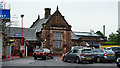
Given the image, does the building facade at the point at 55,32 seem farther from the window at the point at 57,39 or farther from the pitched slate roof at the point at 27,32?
the pitched slate roof at the point at 27,32

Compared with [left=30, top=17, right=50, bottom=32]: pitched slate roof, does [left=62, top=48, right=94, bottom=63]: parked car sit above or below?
below

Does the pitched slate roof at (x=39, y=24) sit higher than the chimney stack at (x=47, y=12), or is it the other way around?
the chimney stack at (x=47, y=12)

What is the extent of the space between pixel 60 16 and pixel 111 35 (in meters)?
57.3

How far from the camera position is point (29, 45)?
51.8 m

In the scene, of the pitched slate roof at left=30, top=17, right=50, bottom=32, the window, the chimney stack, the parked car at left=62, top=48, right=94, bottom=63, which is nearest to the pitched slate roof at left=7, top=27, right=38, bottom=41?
the pitched slate roof at left=30, top=17, right=50, bottom=32

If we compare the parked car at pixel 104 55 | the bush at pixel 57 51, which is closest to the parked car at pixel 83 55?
the parked car at pixel 104 55

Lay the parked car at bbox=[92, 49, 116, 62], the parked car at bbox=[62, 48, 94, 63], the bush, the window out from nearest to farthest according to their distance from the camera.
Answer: the parked car at bbox=[62, 48, 94, 63] → the parked car at bbox=[92, 49, 116, 62] → the bush → the window

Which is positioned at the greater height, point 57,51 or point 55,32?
point 55,32

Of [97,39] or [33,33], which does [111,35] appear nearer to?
[97,39]

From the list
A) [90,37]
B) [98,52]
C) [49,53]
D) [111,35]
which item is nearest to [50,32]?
[90,37]

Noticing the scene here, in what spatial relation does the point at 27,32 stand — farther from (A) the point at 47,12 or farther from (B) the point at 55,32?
(A) the point at 47,12

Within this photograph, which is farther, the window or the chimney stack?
the chimney stack

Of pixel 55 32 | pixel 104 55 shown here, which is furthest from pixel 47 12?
pixel 104 55

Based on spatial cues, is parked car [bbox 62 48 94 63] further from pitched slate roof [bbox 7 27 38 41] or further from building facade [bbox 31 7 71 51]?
pitched slate roof [bbox 7 27 38 41]
